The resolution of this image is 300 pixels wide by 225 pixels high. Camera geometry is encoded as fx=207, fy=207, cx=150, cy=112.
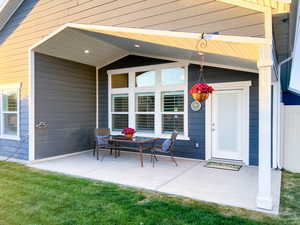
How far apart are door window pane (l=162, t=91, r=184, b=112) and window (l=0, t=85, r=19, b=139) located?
435cm

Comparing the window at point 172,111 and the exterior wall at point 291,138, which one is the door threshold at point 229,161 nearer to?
the exterior wall at point 291,138

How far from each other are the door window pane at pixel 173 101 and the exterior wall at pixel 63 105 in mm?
2696

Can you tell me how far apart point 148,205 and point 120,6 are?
11.8 ft

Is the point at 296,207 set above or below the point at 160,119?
below

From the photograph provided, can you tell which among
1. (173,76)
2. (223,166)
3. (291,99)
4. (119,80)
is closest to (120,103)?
(119,80)

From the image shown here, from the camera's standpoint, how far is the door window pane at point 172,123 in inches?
246

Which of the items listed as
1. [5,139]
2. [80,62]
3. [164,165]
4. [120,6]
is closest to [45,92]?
[80,62]

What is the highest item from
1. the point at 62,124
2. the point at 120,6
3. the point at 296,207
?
the point at 120,6

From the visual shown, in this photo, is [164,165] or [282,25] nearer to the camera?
[282,25]

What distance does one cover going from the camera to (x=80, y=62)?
6879 millimetres

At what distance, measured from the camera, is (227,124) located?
5.69 m

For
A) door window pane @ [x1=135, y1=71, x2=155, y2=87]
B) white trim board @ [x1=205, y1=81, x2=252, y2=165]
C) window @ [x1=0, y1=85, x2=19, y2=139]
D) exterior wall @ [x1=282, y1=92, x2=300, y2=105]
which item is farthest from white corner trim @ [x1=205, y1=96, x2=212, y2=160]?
exterior wall @ [x1=282, y1=92, x2=300, y2=105]

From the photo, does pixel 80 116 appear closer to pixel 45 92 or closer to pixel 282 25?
pixel 45 92

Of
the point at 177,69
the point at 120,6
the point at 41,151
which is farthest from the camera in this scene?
the point at 177,69
